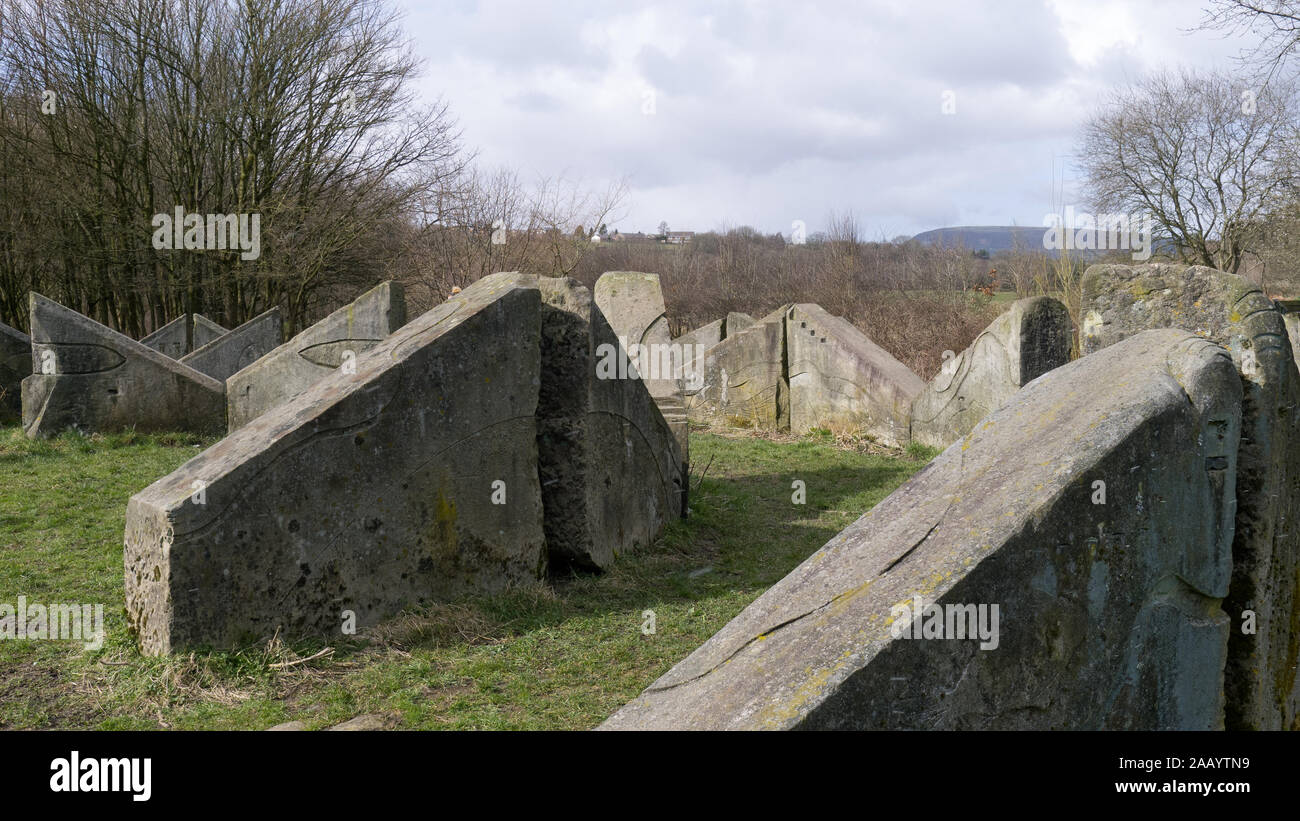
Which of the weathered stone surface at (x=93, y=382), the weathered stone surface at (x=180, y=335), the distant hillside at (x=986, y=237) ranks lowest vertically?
the weathered stone surface at (x=93, y=382)

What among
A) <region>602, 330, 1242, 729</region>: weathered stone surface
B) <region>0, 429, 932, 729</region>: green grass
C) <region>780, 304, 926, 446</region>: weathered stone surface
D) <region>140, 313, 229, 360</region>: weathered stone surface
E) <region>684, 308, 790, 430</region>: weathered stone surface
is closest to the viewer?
<region>602, 330, 1242, 729</region>: weathered stone surface

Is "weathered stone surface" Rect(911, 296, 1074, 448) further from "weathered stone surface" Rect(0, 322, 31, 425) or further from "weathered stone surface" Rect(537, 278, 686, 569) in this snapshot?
"weathered stone surface" Rect(0, 322, 31, 425)

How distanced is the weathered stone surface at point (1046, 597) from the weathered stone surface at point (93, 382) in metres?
9.93

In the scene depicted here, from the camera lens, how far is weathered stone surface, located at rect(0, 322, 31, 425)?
12.3 m

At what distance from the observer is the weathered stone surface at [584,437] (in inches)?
230

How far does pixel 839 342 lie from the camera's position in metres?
12.0

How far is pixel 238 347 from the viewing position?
49.5 ft

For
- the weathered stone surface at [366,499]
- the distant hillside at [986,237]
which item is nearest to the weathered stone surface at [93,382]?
the weathered stone surface at [366,499]

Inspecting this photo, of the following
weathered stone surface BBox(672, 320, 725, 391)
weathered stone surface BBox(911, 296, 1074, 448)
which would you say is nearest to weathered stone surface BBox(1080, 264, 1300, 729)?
weathered stone surface BBox(911, 296, 1074, 448)

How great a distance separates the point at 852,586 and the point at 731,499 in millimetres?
5841

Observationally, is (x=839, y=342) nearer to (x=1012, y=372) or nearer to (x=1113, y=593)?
(x=1012, y=372)

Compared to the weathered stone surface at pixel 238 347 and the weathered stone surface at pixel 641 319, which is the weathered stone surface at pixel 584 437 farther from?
the weathered stone surface at pixel 238 347

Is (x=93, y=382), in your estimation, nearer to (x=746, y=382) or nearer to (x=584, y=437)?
(x=584, y=437)

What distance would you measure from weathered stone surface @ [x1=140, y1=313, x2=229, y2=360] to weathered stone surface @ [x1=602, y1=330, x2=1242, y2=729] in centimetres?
1708
